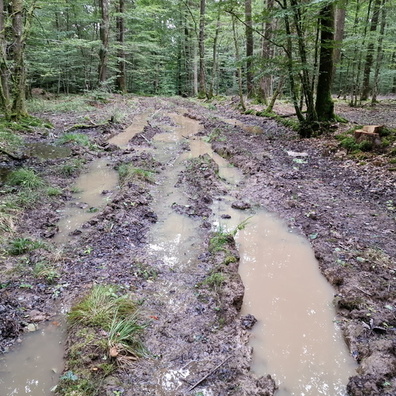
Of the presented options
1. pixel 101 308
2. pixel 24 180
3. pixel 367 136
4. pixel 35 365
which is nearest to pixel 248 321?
pixel 101 308

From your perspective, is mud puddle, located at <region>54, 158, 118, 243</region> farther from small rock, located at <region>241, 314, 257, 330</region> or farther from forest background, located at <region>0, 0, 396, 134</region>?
forest background, located at <region>0, 0, 396, 134</region>

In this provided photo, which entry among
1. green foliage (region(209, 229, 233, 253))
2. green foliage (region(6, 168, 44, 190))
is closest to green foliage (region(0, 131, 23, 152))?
green foliage (region(6, 168, 44, 190))

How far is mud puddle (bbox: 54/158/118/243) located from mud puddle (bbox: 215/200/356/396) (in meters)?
2.72

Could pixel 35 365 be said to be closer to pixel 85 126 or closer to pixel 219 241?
pixel 219 241

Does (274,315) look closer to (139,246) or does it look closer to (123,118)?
(139,246)

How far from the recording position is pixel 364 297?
10.9 ft

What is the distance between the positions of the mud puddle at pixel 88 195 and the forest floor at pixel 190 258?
11 centimetres

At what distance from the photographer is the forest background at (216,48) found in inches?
370

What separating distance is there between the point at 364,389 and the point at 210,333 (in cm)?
129

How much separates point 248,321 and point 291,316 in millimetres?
513

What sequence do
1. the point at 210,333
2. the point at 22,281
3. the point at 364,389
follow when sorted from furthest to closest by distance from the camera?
the point at 22,281 < the point at 210,333 < the point at 364,389

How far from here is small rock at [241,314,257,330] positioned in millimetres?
3053

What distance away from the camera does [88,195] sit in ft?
20.9

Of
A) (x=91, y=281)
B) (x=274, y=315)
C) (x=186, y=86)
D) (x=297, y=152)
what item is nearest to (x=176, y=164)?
(x=297, y=152)
